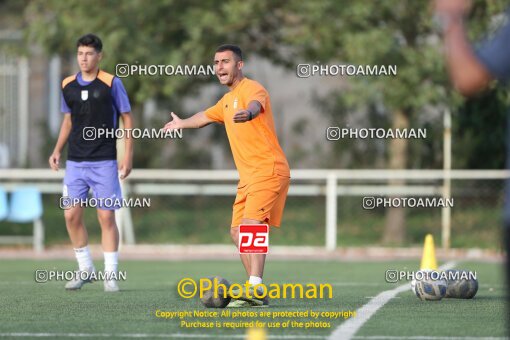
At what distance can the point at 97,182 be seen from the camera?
10.9m

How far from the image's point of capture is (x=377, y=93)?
2055cm

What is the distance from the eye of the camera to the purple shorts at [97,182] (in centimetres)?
1083

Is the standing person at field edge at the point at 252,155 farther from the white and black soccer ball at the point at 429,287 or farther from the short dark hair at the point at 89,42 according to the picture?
the short dark hair at the point at 89,42

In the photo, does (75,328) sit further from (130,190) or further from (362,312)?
(130,190)

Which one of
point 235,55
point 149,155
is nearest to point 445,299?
point 235,55

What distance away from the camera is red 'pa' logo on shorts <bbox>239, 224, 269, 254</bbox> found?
30.1 ft

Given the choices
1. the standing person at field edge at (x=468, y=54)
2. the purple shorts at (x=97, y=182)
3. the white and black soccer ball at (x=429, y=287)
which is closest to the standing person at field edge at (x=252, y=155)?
the white and black soccer ball at (x=429, y=287)

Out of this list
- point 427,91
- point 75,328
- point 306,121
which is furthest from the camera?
point 306,121

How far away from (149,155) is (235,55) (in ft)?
53.7

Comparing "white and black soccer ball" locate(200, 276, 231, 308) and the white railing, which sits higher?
the white railing

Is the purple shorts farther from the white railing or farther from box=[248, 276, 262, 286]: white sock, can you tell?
the white railing

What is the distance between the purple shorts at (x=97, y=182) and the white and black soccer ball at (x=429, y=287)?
9.40ft

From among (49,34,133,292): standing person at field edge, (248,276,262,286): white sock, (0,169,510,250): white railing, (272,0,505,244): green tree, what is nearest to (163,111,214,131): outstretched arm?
(49,34,133,292): standing person at field edge

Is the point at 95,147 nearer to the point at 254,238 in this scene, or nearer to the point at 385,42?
the point at 254,238
